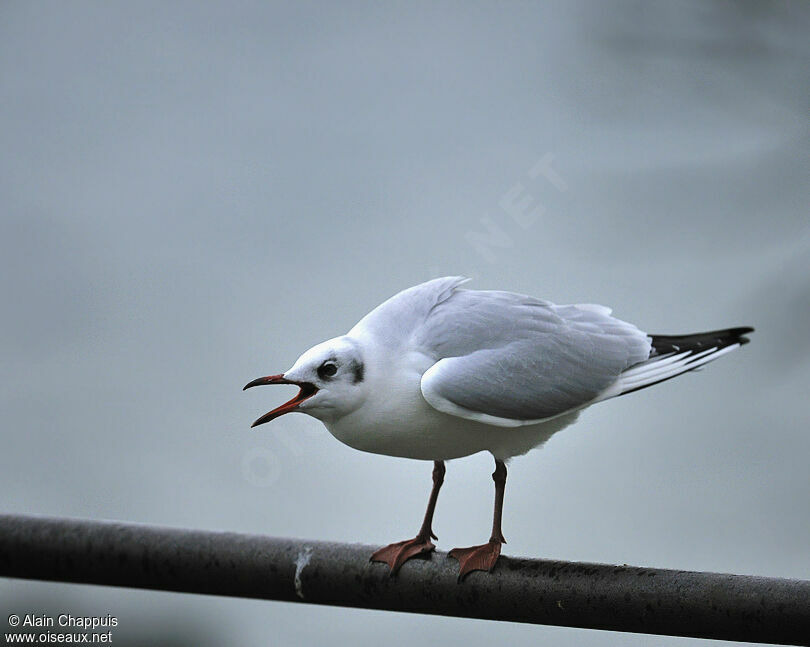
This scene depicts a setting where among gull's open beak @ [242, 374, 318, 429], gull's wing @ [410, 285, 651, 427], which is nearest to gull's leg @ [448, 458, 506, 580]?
gull's wing @ [410, 285, 651, 427]

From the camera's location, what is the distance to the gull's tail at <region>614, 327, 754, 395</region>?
1.13 meters

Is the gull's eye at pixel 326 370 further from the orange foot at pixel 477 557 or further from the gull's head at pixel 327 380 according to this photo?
the orange foot at pixel 477 557

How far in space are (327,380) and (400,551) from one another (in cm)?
18

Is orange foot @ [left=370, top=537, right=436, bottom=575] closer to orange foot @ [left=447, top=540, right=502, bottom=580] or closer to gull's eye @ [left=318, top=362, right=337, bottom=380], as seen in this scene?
orange foot @ [left=447, top=540, right=502, bottom=580]

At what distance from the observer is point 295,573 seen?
0.98 metres

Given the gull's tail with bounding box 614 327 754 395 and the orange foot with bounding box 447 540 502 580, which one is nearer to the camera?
the orange foot with bounding box 447 540 502 580

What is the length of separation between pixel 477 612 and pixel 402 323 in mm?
301

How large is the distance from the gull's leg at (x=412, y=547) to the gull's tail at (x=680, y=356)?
23 cm

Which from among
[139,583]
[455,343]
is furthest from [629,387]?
[139,583]

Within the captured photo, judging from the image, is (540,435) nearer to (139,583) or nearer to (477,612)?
(477,612)

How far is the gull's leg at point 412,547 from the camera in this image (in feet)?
3.31

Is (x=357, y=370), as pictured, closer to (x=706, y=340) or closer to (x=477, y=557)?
(x=477, y=557)

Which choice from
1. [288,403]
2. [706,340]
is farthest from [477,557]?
[706,340]

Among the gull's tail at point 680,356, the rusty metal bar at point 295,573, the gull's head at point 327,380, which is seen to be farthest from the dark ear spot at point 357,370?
the gull's tail at point 680,356
